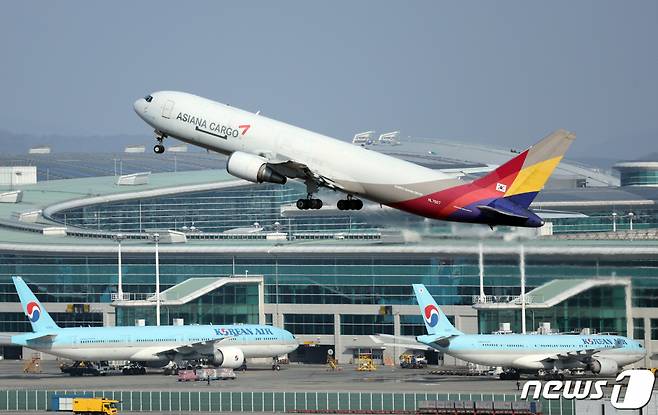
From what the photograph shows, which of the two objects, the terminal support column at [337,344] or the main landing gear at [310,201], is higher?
the main landing gear at [310,201]

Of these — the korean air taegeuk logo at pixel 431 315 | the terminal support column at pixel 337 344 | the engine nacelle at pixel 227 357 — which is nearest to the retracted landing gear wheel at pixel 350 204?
the korean air taegeuk logo at pixel 431 315

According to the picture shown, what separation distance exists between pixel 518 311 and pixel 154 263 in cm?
4739

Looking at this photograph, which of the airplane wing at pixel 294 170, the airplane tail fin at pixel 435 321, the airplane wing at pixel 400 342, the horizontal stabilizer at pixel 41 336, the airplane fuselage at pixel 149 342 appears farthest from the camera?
the airplane fuselage at pixel 149 342

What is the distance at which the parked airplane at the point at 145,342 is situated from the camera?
15400 cm

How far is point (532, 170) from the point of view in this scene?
86438mm

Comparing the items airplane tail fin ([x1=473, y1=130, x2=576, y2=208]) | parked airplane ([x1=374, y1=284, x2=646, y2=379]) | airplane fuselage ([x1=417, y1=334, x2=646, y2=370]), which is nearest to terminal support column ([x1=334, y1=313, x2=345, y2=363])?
parked airplane ([x1=374, y1=284, x2=646, y2=379])

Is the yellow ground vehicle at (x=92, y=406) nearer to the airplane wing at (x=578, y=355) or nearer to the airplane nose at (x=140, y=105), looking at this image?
the airplane nose at (x=140, y=105)

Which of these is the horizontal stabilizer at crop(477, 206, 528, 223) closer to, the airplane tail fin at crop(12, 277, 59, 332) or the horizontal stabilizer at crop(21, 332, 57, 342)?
the horizontal stabilizer at crop(21, 332, 57, 342)

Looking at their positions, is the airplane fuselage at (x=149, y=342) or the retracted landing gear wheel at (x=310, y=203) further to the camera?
the airplane fuselage at (x=149, y=342)

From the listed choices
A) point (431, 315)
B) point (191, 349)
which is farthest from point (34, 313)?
point (431, 315)

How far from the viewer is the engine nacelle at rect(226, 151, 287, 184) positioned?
301 ft

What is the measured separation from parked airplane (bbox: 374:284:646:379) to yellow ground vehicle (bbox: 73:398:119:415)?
122ft

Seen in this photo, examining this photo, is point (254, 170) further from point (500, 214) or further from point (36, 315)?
point (36, 315)

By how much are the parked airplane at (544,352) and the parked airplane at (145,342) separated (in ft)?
70.3
